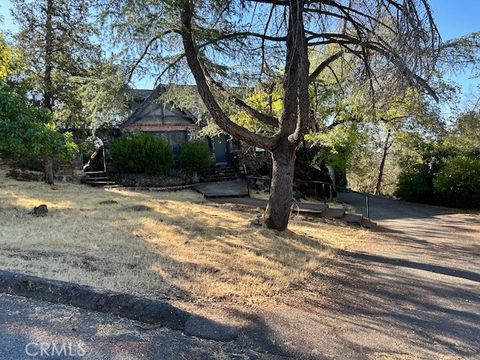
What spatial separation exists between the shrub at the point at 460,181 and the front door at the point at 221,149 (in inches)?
457

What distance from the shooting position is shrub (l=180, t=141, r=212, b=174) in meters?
20.7

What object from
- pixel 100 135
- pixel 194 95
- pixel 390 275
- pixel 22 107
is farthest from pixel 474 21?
pixel 100 135

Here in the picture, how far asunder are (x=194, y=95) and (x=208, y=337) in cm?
843

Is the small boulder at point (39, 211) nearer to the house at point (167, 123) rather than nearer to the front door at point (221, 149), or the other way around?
the house at point (167, 123)

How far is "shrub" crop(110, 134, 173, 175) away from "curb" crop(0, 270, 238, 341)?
14744 mm

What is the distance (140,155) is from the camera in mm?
18922

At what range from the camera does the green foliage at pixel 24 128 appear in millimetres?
8711

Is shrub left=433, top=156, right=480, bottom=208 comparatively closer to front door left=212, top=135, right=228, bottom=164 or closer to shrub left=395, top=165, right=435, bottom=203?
shrub left=395, top=165, right=435, bottom=203

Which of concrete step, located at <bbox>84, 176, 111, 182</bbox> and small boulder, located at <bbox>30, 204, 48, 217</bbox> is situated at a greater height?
concrete step, located at <bbox>84, 176, 111, 182</bbox>

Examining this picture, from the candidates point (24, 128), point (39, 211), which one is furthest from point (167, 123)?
point (24, 128)

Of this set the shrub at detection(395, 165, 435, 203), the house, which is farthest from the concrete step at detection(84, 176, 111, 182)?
the shrub at detection(395, 165, 435, 203)

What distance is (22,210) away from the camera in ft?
33.1

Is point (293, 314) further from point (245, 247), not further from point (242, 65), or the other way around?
point (242, 65)

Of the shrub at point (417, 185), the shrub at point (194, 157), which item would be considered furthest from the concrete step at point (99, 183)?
the shrub at point (417, 185)
